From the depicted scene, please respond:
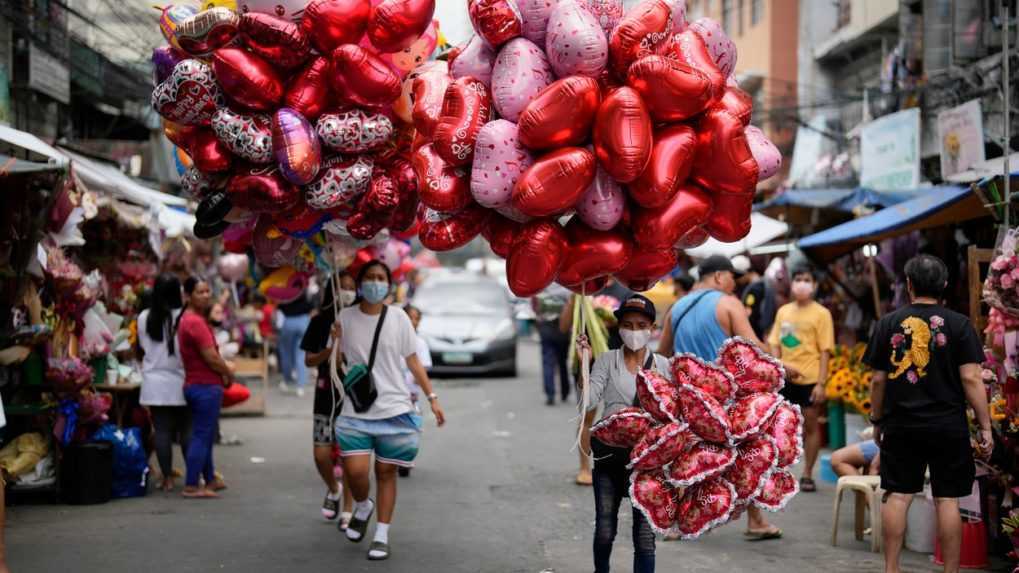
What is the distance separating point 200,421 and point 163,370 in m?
0.53

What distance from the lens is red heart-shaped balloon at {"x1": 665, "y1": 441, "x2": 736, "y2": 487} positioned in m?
4.95

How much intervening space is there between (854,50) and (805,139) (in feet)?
6.84

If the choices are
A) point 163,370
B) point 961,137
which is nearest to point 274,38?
point 163,370

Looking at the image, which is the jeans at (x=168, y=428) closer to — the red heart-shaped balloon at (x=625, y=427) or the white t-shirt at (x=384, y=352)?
the white t-shirt at (x=384, y=352)

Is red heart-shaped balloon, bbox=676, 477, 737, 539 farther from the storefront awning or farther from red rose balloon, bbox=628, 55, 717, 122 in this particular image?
the storefront awning

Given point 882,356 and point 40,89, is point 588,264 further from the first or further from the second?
point 40,89

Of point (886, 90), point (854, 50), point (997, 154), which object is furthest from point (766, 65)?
point (997, 154)

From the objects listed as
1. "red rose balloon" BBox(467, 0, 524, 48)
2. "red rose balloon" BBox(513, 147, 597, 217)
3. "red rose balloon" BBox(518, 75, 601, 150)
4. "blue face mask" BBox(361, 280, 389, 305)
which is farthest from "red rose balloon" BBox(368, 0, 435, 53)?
"blue face mask" BBox(361, 280, 389, 305)

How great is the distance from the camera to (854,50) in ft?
69.3

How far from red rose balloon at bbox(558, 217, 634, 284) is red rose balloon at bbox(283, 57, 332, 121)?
1670mm

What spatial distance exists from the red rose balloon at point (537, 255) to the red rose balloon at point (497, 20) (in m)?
0.85

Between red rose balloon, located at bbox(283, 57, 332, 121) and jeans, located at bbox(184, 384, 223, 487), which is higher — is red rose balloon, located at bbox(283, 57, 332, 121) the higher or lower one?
the higher one

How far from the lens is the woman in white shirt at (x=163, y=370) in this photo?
8.92 meters

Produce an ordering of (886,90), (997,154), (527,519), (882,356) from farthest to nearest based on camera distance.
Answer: (886,90)
(997,154)
(527,519)
(882,356)
